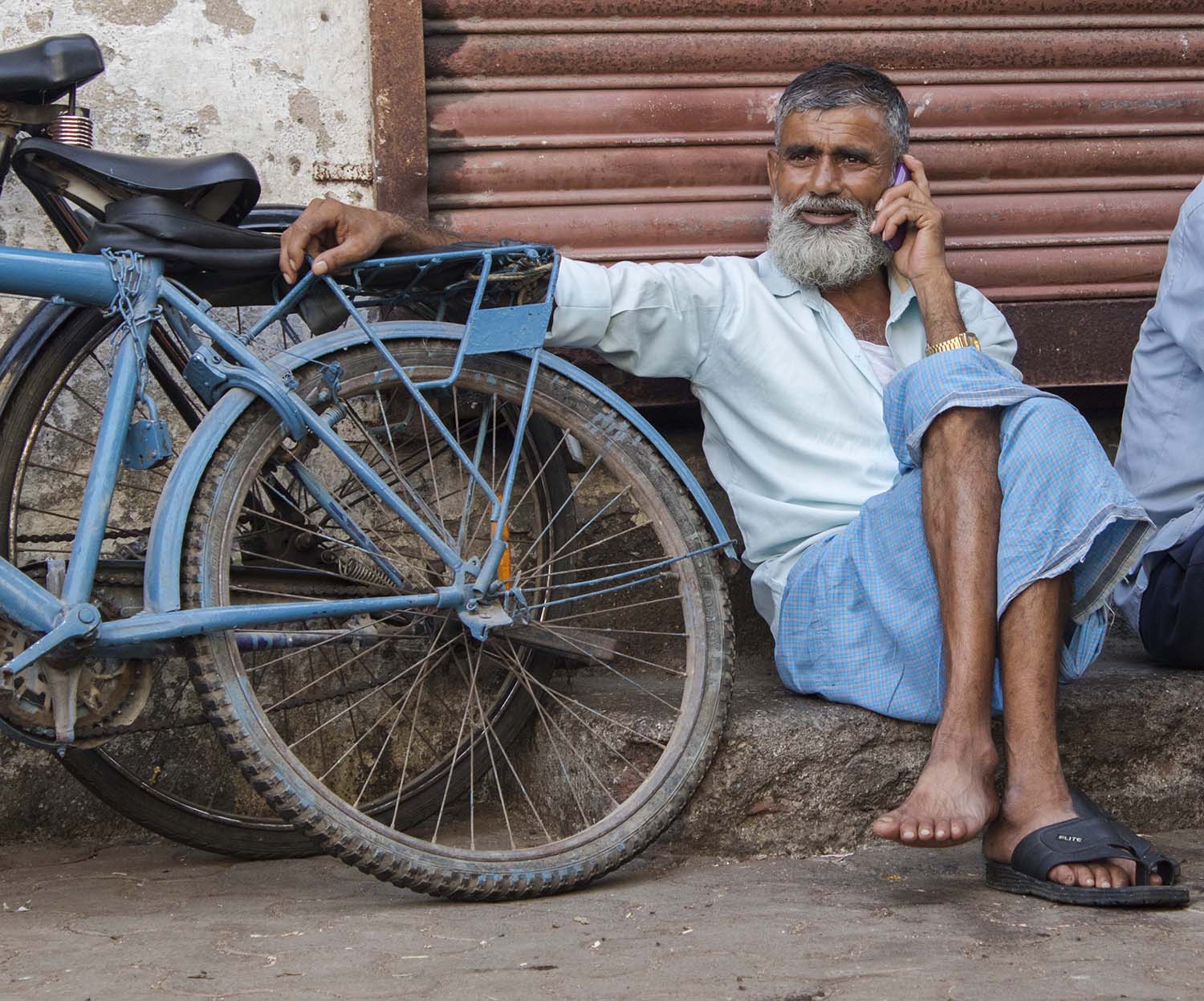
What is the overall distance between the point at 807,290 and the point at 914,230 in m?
0.25

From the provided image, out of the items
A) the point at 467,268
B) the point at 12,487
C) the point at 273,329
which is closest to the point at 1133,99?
the point at 467,268

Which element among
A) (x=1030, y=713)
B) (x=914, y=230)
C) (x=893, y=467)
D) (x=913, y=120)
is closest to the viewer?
(x=1030, y=713)

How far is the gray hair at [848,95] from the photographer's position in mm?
2979

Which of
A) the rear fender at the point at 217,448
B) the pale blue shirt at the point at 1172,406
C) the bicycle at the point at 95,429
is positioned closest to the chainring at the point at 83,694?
the bicycle at the point at 95,429

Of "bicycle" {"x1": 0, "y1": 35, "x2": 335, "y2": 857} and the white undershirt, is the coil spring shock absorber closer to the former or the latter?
"bicycle" {"x1": 0, "y1": 35, "x2": 335, "y2": 857}

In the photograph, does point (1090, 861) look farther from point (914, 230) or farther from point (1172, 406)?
point (914, 230)

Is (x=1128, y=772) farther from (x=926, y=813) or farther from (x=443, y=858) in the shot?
(x=443, y=858)

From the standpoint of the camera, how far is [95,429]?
2.84 meters

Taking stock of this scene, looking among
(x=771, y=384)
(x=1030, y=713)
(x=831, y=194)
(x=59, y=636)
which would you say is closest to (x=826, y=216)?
(x=831, y=194)

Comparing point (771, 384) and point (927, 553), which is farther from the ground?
point (771, 384)

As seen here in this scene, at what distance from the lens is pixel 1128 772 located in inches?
108

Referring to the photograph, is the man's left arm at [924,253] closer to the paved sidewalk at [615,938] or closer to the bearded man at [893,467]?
the bearded man at [893,467]

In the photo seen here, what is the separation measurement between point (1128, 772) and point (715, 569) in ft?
3.13

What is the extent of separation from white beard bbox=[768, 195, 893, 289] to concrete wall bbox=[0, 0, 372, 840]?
3.05ft
